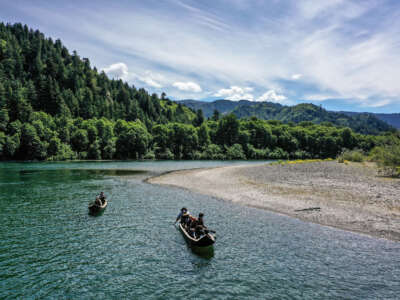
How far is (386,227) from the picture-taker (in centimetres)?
2328

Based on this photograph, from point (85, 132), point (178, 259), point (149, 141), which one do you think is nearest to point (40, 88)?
point (85, 132)

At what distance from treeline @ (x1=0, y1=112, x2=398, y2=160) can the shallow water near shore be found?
84536 mm

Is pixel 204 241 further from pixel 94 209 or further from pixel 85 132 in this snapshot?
pixel 85 132

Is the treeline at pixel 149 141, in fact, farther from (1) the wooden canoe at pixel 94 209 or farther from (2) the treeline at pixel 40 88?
(1) the wooden canoe at pixel 94 209

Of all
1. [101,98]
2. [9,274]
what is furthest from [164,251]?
[101,98]

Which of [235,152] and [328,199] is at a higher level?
[235,152]

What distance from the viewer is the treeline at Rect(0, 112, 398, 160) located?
113 m

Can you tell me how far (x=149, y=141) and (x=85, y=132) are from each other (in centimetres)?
3705

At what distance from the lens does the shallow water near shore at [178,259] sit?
46.6 feet

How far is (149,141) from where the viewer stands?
158875mm

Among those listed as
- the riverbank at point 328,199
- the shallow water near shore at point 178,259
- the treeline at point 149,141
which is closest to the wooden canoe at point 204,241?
the shallow water near shore at point 178,259

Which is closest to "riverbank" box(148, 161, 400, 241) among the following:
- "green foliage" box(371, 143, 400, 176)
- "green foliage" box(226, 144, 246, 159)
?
"green foliage" box(371, 143, 400, 176)

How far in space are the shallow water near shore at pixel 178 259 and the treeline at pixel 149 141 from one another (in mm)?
84536

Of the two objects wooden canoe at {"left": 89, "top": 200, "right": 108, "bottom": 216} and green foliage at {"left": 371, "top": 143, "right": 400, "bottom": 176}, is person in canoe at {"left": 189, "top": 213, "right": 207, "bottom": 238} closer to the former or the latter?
wooden canoe at {"left": 89, "top": 200, "right": 108, "bottom": 216}
